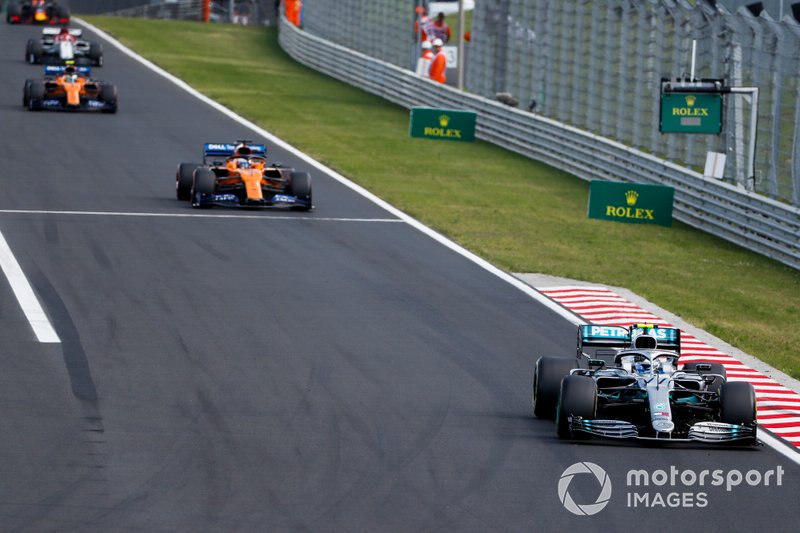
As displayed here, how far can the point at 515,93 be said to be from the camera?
37688mm

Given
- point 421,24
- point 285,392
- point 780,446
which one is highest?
point 421,24

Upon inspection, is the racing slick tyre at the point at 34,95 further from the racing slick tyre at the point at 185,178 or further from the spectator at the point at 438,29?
the spectator at the point at 438,29

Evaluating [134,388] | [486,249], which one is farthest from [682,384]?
[486,249]

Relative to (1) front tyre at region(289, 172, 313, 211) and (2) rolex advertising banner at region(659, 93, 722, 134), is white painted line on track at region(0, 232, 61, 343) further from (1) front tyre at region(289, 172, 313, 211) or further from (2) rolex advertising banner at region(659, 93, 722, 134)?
(2) rolex advertising banner at region(659, 93, 722, 134)

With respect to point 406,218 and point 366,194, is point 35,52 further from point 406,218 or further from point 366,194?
point 406,218

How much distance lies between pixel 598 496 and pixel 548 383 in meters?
2.13

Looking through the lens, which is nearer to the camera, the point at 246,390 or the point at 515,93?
the point at 246,390

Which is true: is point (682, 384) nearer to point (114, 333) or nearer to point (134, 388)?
point (134, 388)

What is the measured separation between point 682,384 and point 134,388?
457cm

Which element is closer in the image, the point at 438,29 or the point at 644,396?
the point at 644,396

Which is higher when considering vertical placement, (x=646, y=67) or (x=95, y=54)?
(x=646, y=67)

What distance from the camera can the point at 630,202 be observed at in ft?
72.4

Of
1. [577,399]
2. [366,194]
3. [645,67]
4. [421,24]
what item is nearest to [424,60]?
[421,24]

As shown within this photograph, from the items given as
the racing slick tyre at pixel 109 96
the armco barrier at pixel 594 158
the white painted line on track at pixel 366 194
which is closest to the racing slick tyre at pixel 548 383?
the white painted line on track at pixel 366 194
